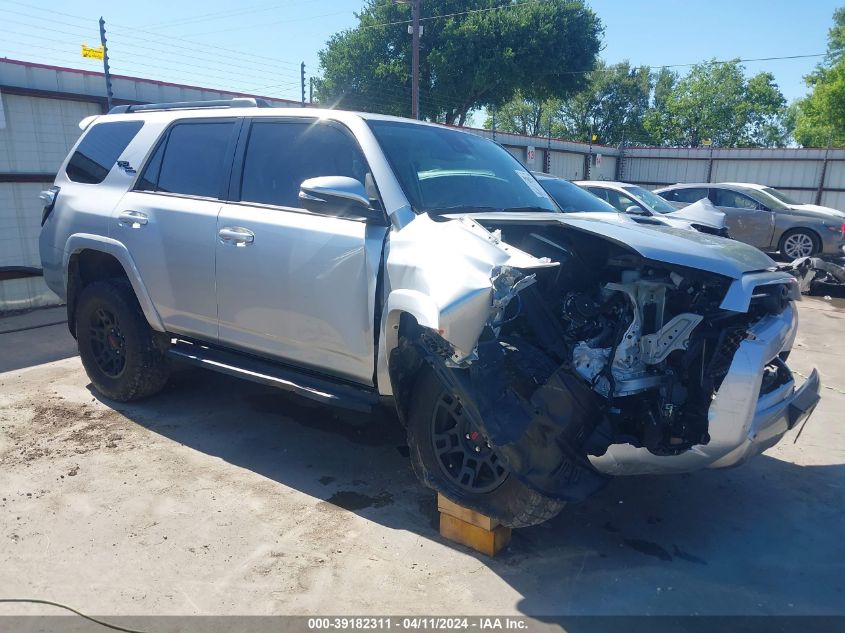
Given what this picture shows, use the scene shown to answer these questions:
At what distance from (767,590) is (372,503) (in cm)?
201

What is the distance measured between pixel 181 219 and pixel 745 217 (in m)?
12.7

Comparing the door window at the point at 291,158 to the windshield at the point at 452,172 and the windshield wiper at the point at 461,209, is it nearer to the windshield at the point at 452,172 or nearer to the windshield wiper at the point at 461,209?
the windshield at the point at 452,172

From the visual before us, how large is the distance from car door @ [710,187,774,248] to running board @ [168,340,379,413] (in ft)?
39.5

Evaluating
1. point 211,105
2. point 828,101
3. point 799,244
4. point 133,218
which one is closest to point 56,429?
point 133,218

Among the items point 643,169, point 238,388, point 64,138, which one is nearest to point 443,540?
point 238,388

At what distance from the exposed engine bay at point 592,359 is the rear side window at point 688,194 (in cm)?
1201

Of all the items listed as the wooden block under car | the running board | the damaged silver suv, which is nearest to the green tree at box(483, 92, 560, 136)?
the damaged silver suv

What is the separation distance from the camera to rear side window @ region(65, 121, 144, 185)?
4.97 meters

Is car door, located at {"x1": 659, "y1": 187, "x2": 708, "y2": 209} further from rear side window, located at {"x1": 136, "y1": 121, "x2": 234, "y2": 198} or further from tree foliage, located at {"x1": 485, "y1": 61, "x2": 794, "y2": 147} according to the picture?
tree foliage, located at {"x1": 485, "y1": 61, "x2": 794, "y2": 147}

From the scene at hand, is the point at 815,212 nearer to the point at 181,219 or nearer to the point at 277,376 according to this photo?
the point at 277,376

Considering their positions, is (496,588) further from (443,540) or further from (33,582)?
(33,582)

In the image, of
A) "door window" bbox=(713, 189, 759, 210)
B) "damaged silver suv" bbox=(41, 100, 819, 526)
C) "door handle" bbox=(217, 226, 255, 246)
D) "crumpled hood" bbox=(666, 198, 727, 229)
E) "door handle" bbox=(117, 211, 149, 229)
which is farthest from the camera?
"door window" bbox=(713, 189, 759, 210)

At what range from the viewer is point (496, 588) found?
9.65 feet

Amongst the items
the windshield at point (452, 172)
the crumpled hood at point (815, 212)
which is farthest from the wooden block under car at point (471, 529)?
the crumpled hood at point (815, 212)
